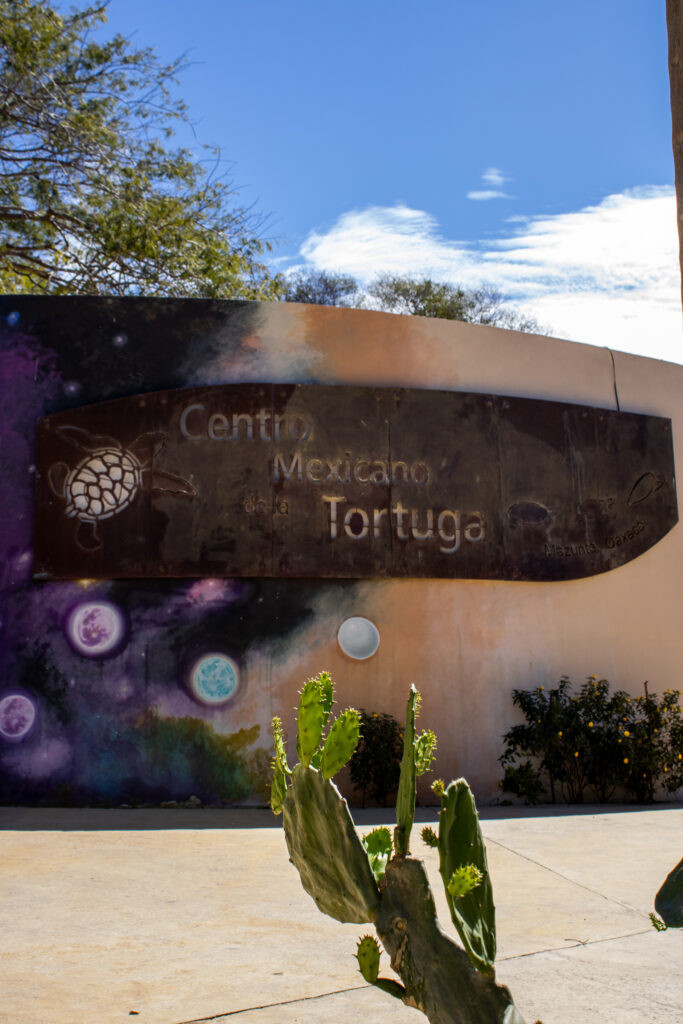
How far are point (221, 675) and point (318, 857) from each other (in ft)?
18.0

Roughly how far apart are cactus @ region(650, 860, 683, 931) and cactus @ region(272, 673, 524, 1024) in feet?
1.52

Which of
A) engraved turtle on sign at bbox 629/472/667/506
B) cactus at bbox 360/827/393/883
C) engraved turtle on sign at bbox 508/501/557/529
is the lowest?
cactus at bbox 360/827/393/883

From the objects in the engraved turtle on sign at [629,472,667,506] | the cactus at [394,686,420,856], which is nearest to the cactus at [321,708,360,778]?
the cactus at [394,686,420,856]

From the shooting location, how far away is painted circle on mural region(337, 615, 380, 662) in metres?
7.99

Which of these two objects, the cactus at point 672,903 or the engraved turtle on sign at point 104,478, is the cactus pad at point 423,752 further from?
the engraved turtle on sign at point 104,478

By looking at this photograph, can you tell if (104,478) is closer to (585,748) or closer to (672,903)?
(585,748)

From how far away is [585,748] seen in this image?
26.5ft

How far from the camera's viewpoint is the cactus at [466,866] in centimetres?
226

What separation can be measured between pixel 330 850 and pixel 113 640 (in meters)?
5.66

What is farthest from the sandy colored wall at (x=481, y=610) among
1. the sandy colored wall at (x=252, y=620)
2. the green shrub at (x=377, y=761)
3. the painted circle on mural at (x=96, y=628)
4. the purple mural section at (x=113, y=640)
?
the painted circle on mural at (x=96, y=628)

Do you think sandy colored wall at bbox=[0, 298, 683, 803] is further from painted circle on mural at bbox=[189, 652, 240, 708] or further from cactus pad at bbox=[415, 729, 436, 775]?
cactus pad at bbox=[415, 729, 436, 775]

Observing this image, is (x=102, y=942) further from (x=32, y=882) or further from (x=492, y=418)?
(x=492, y=418)

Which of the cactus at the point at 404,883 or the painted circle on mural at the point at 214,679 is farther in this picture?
the painted circle on mural at the point at 214,679

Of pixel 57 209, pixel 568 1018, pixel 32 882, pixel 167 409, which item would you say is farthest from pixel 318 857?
pixel 57 209
